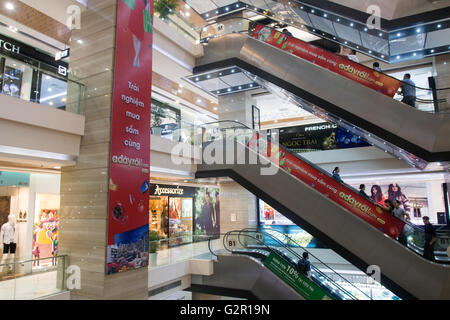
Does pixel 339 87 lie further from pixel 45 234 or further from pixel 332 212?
pixel 45 234

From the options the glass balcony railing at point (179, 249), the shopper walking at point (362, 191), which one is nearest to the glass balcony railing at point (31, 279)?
the glass balcony railing at point (179, 249)

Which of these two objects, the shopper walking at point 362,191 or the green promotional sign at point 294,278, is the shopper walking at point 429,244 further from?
the green promotional sign at point 294,278

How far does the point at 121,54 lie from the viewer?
6.95 metres

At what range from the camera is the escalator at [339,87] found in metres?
7.92

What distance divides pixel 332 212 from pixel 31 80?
25.1 ft

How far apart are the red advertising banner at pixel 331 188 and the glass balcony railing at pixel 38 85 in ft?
17.4

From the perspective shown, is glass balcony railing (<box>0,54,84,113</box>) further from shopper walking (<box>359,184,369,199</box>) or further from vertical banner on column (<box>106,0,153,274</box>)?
shopper walking (<box>359,184,369,199</box>)

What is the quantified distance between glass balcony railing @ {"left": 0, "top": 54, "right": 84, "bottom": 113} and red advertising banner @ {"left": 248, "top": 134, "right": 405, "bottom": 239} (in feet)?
17.4

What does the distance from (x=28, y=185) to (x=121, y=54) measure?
522 cm

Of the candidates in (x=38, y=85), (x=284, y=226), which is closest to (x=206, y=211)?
(x=284, y=226)

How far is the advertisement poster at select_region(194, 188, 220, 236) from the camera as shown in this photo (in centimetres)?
1775

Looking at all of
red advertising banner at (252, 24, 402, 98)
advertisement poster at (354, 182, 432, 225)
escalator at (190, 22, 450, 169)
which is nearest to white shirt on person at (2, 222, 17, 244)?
escalator at (190, 22, 450, 169)

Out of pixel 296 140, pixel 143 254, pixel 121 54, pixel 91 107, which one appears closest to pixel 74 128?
pixel 91 107

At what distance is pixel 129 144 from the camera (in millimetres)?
6930
